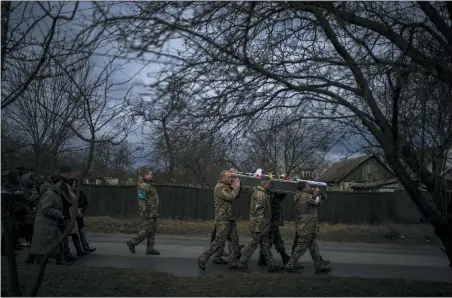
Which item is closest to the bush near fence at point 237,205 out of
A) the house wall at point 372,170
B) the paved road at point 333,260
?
the house wall at point 372,170

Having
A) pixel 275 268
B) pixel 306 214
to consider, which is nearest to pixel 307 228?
pixel 306 214

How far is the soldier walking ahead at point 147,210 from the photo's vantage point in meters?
9.92

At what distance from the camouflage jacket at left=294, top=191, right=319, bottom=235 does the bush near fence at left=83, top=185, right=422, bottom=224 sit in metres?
13.0

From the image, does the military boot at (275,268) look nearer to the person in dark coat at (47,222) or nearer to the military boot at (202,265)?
the military boot at (202,265)

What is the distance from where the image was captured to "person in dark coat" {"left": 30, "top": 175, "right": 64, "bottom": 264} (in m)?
8.46

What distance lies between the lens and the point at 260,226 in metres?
8.64

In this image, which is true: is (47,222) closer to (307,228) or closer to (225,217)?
(225,217)

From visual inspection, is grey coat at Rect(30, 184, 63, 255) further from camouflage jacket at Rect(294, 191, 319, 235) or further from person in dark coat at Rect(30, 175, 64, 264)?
camouflage jacket at Rect(294, 191, 319, 235)

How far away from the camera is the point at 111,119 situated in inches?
226

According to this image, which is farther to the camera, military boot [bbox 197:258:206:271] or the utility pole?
military boot [bbox 197:258:206:271]

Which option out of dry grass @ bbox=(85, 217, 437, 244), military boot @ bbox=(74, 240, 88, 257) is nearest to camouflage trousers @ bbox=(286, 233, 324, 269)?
military boot @ bbox=(74, 240, 88, 257)

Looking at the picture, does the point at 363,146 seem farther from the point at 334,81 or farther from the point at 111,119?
the point at 111,119

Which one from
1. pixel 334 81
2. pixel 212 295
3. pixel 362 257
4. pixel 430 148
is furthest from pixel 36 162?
pixel 362 257

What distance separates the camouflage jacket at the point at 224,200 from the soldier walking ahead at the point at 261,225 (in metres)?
0.41
